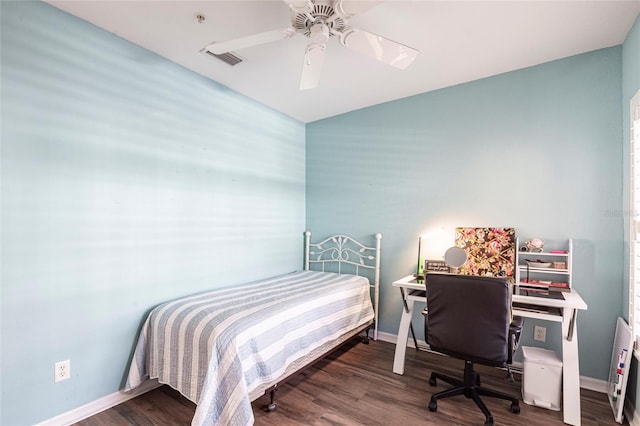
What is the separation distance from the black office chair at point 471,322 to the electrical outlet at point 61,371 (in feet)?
7.68

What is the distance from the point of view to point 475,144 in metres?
2.90

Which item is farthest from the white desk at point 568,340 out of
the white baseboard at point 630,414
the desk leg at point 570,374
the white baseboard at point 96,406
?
the white baseboard at point 96,406

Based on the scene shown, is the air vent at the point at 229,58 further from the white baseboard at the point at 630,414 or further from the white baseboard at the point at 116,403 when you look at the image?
the white baseboard at the point at 630,414

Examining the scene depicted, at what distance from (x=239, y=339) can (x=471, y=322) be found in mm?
1431

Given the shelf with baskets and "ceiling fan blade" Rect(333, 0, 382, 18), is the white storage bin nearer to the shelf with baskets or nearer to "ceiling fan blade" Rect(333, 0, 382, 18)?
the shelf with baskets

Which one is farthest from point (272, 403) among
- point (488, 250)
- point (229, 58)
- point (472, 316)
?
point (229, 58)

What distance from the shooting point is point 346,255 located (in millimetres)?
3717

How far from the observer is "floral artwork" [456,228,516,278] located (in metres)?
2.62

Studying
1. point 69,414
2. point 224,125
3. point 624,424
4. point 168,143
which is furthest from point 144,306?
point 624,424

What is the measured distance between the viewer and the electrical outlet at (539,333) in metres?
2.52

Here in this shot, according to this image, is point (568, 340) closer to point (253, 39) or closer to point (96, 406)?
point (253, 39)

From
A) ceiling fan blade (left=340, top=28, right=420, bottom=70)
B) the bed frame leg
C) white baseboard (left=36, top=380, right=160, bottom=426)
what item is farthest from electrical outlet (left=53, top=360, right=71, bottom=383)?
ceiling fan blade (left=340, top=28, right=420, bottom=70)

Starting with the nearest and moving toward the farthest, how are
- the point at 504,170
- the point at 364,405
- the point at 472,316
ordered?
1. the point at 472,316
2. the point at 364,405
3. the point at 504,170

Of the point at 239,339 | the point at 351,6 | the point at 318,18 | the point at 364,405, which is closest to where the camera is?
the point at 351,6
